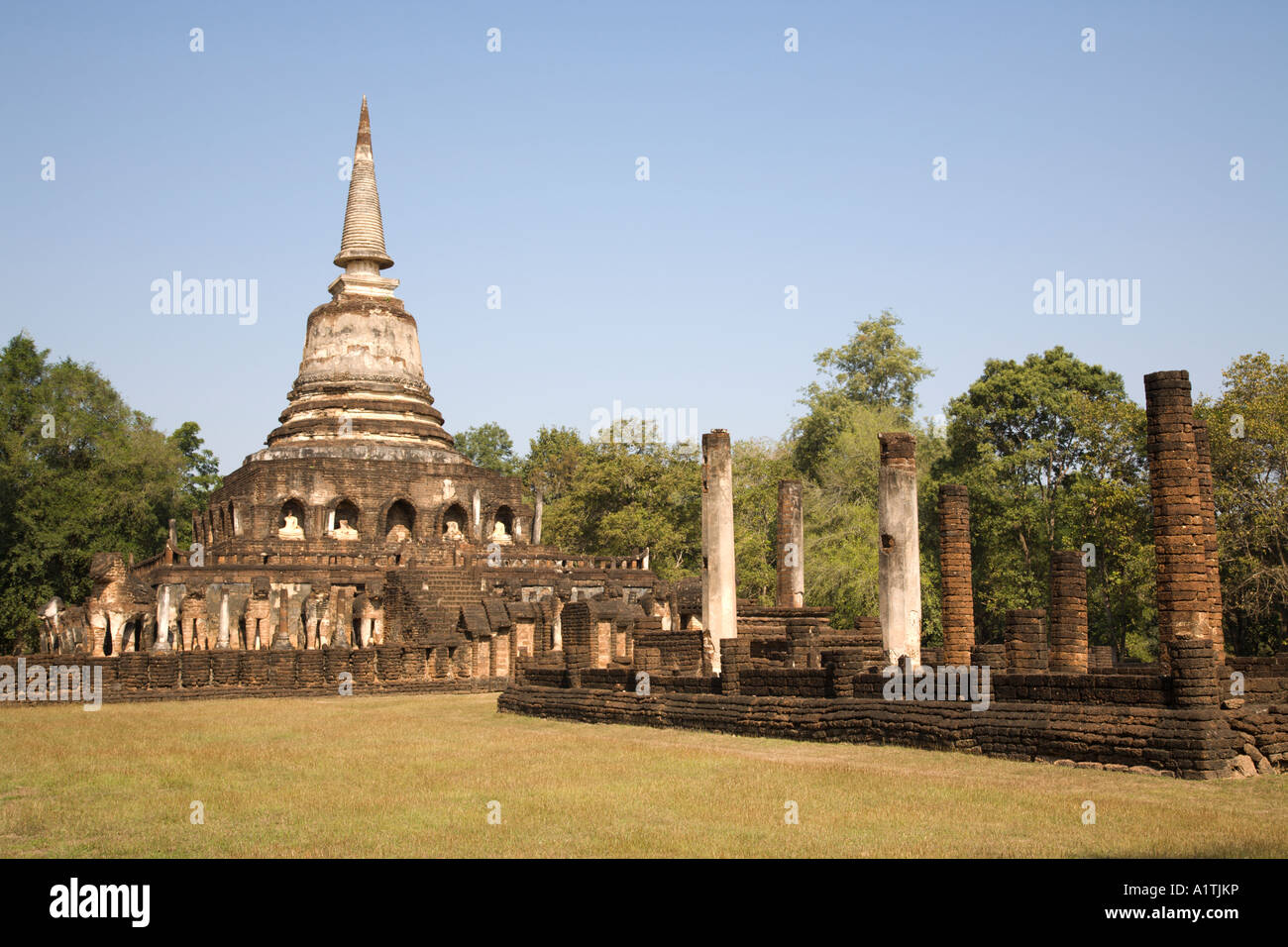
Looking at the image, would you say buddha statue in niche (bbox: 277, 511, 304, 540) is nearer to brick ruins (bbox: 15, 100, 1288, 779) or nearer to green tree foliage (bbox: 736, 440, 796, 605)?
brick ruins (bbox: 15, 100, 1288, 779)

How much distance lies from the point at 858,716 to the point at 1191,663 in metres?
4.01

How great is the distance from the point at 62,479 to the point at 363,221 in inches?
497

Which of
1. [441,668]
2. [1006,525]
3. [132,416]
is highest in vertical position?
[132,416]

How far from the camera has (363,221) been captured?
140 ft

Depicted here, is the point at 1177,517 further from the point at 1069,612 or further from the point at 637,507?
the point at 637,507

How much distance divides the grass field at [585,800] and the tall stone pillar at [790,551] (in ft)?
34.5

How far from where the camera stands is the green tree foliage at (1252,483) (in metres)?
24.2

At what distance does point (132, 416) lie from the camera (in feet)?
145

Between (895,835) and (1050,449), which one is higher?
(1050,449)

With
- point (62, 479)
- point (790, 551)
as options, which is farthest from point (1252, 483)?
point (62, 479)

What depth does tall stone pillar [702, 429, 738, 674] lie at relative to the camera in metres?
19.9

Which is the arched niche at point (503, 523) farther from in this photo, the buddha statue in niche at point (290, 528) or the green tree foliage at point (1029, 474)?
the green tree foliage at point (1029, 474)
